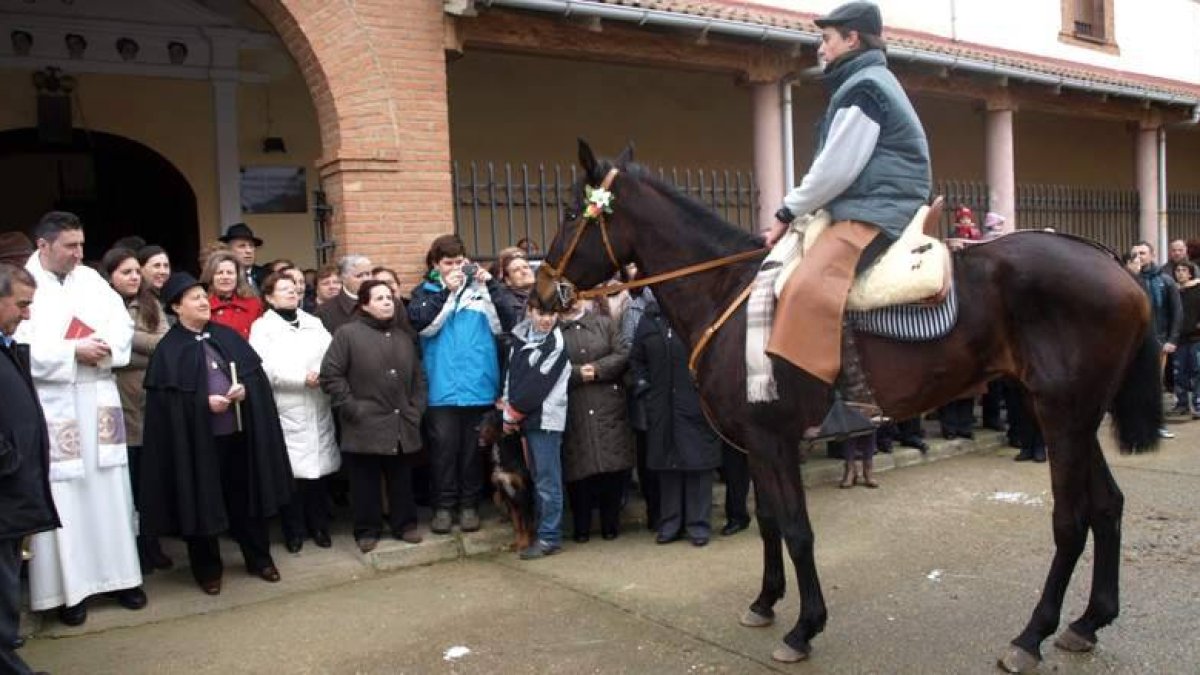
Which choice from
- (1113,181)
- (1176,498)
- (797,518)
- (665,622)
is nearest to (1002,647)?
(797,518)

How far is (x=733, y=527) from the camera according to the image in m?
6.55

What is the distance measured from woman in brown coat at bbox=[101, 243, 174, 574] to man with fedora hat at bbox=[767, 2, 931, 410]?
378cm

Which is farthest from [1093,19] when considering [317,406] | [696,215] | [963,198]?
[317,406]

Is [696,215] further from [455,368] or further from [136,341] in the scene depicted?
[136,341]

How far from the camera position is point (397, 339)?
612 cm

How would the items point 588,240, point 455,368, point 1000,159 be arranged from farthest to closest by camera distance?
point 1000,159 → point 455,368 → point 588,240

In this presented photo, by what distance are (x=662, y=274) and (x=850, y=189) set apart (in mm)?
1030

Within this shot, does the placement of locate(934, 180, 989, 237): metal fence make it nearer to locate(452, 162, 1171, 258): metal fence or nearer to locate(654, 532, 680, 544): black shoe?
locate(452, 162, 1171, 258): metal fence

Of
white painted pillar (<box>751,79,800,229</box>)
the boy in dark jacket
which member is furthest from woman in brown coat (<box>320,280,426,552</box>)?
white painted pillar (<box>751,79,800,229</box>)

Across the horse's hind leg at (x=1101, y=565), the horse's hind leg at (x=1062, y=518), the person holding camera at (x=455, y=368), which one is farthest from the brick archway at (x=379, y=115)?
the horse's hind leg at (x=1101, y=565)

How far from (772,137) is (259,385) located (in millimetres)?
6289

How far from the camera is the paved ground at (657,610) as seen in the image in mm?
4391

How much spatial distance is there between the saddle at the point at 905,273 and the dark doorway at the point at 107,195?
7918 mm

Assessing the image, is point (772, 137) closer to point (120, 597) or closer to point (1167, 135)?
point (120, 597)
